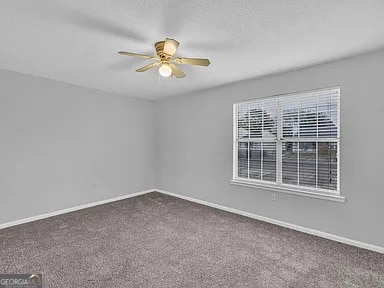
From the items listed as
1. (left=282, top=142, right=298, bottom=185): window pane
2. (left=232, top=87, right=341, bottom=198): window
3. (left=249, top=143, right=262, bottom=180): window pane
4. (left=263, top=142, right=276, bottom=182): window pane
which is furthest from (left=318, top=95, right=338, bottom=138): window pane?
(left=249, top=143, right=262, bottom=180): window pane

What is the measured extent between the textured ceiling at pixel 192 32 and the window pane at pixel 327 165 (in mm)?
1168

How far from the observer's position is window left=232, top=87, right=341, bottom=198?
2.81 metres

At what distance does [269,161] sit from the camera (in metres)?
3.41

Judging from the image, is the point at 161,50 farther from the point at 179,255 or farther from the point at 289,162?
the point at 289,162

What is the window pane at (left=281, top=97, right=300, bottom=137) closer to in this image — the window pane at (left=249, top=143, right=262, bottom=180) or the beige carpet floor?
the window pane at (left=249, top=143, right=262, bottom=180)

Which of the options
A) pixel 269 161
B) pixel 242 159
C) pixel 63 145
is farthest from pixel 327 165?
pixel 63 145

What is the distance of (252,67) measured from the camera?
9.68 feet

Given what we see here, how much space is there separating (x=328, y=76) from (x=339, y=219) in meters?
1.90

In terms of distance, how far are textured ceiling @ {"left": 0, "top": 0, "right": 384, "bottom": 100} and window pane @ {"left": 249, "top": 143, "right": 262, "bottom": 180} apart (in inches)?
49.8

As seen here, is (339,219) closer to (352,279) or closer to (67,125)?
(352,279)

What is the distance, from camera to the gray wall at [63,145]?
10.4 feet

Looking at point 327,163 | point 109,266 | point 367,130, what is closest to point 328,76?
point 367,130

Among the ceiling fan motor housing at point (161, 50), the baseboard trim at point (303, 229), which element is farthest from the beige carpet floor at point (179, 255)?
the ceiling fan motor housing at point (161, 50)

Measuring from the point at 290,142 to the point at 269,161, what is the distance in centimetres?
46
